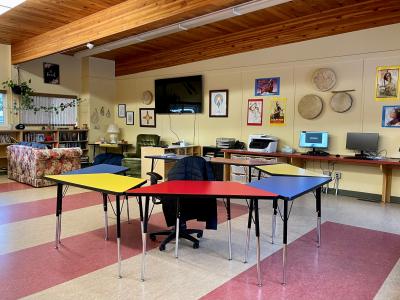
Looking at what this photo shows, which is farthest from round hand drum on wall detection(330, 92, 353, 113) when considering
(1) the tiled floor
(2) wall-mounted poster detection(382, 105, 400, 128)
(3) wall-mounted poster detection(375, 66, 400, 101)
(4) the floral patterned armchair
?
(4) the floral patterned armchair

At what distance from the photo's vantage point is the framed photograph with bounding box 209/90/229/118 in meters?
7.43

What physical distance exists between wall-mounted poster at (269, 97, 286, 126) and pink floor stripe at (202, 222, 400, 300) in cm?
309

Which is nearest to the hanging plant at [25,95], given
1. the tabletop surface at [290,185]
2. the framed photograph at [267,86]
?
the framed photograph at [267,86]

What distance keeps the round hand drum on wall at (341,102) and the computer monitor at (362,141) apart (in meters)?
0.48

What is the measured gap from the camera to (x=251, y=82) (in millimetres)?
6984

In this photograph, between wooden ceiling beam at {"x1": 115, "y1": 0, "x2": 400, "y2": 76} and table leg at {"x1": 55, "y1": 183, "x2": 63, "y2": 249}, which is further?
wooden ceiling beam at {"x1": 115, "y1": 0, "x2": 400, "y2": 76}

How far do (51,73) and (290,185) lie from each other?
755 cm

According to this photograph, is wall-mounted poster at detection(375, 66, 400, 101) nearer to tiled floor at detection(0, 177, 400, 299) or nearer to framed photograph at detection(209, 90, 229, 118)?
tiled floor at detection(0, 177, 400, 299)

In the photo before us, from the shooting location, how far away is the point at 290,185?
10.1ft

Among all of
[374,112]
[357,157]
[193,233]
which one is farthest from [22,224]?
[374,112]

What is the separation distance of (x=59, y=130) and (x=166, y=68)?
3.09 m

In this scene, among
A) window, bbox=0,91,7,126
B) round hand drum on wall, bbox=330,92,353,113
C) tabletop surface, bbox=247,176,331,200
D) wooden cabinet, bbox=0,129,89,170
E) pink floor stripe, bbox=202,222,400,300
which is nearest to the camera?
pink floor stripe, bbox=202,222,400,300

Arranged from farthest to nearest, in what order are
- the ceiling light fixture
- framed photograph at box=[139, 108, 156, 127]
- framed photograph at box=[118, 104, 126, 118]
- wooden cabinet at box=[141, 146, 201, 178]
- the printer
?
framed photograph at box=[118, 104, 126, 118] → framed photograph at box=[139, 108, 156, 127] → wooden cabinet at box=[141, 146, 201, 178] → the printer → the ceiling light fixture

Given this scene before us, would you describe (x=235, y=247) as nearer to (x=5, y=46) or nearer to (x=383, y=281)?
(x=383, y=281)
